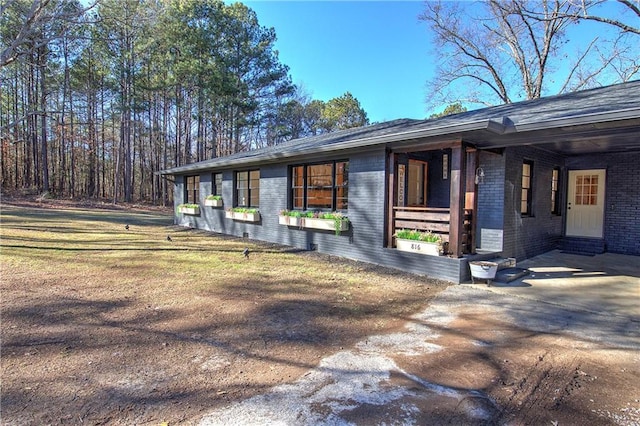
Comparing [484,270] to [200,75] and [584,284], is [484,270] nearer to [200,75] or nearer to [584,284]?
[584,284]

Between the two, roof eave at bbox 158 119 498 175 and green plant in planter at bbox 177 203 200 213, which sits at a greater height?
roof eave at bbox 158 119 498 175

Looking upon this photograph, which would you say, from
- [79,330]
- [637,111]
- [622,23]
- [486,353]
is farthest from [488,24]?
[79,330]

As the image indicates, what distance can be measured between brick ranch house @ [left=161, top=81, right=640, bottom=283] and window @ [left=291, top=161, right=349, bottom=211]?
0.03 metres

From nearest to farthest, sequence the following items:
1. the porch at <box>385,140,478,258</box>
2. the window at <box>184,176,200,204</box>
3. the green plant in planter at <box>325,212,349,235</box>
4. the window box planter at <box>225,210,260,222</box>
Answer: the porch at <box>385,140,478,258</box> < the green plant in planter at <box>325,212,349,235</box> < the window box planter at <box>225,210,260,222</box> < the window at <box>184,176,200,204</box>

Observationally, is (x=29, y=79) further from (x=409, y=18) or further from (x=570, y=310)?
(x=570, y=310)

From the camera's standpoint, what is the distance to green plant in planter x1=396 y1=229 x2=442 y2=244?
603 cm

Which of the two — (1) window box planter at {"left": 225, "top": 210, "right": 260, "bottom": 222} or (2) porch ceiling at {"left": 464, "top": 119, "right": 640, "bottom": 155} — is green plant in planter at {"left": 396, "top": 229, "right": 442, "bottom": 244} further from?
(1) window box planter at {"left": 225, "top": 210, "right": 260, "bottom": 222}

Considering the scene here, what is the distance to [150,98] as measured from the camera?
2598 cm

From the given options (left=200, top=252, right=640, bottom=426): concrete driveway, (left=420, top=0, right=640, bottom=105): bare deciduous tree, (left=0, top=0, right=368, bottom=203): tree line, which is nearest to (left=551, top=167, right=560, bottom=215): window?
(left=200, top=252, right=640, bottom=426): concrete driveway

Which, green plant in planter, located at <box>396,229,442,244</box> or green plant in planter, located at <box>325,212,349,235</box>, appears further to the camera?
green plant in planter, located at <box>325,212,349,235</box>

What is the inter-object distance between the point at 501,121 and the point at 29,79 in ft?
100

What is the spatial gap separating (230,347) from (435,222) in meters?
4.44

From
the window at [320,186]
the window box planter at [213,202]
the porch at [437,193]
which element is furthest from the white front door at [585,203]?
the window box planter at [213,202]

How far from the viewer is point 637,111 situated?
4.02 metres
